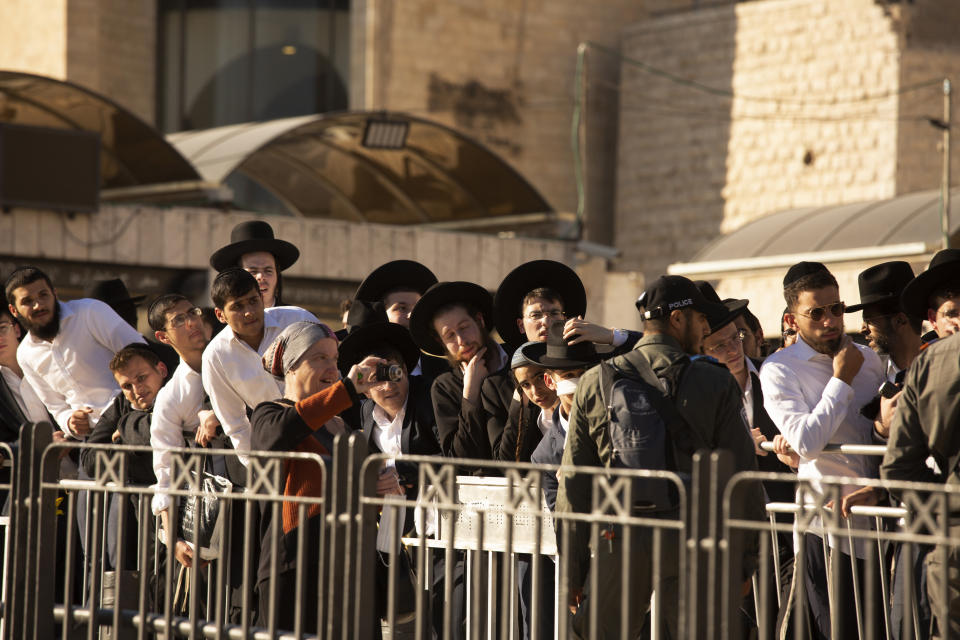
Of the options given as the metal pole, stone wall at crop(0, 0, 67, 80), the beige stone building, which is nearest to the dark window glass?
the beige stone building

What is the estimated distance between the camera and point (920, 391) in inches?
198

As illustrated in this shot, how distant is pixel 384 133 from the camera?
20.5 m

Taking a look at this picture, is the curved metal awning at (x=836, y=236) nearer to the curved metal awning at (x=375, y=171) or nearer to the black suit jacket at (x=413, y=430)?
the curved metal awning at (x=375, y=171)

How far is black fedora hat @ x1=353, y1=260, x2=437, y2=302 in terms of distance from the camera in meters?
8.13

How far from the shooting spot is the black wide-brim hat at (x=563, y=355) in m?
6.09

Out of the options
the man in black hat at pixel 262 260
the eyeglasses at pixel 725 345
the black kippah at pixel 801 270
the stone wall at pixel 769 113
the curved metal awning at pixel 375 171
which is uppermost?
the stone wall at pixel 769 113

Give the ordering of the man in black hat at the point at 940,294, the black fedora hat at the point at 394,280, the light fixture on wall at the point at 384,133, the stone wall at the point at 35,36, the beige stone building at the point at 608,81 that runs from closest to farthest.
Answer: the man in black hat at the point at 940,294 → the black fedora hat at the point at 394,280 → the light fixture on wall at the point at 384,133 → the beige stone building at the point at 608,81 → the stone wall at the point at 35,36

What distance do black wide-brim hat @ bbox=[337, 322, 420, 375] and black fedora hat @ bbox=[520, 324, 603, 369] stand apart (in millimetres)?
865

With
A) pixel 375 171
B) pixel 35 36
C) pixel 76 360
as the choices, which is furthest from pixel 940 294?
pixel 35 36

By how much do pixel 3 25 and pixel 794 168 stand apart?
13449 millimetres

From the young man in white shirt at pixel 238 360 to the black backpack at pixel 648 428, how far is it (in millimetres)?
1820

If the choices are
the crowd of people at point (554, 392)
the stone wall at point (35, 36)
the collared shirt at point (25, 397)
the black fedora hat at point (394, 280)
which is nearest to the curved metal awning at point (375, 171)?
the stone wall at point (35, 36)

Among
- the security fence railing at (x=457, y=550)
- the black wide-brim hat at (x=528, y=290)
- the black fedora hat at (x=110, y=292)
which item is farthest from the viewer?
the black fedora hat at (x=110, y=292)

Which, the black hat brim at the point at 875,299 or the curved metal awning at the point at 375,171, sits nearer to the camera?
the black hat brim at the point at 875,299
